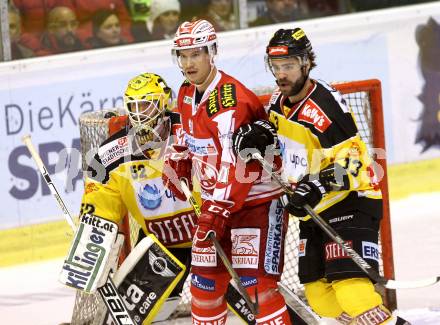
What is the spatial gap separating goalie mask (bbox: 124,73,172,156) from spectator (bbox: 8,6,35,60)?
2.09 m

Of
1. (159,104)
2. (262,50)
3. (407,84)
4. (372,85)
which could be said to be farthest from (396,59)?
(159,104)

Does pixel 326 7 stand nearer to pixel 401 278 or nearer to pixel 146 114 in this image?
pixel 401 278

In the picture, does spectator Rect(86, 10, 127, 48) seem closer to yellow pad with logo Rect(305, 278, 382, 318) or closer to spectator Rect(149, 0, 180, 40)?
spectator Rect(149, 0, 180, 40)

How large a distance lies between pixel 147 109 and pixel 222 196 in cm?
56

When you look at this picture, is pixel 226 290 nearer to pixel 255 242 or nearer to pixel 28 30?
pixel 255 242

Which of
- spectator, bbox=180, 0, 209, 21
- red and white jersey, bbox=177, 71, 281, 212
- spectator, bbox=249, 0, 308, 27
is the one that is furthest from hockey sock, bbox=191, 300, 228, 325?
spectator, bbox=249, 0, 308, 27

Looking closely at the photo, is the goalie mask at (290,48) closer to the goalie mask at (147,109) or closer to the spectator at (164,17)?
the goalie mask at (147,109)

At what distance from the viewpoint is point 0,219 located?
6.74 meters

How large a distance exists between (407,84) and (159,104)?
3301mm

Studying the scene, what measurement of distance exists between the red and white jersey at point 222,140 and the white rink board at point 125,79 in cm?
204

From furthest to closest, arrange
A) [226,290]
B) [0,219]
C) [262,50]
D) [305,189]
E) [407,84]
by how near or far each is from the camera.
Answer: [407,84] < [262,50] < [0,219] < [226,290] < [305,189]

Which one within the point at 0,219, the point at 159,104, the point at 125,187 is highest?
the point at 159,104

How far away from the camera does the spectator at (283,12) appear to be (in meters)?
7.66

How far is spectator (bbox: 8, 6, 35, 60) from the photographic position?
22.6 feet
